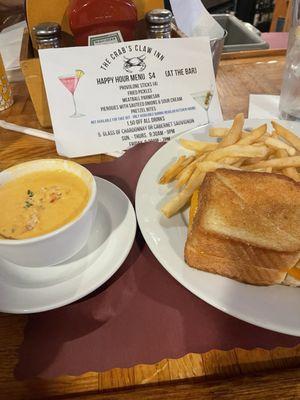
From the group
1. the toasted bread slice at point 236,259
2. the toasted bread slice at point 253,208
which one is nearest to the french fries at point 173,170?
the toasted bread slice at point 253,208

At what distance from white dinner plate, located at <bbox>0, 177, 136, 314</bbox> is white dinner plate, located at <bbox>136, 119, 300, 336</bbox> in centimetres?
6

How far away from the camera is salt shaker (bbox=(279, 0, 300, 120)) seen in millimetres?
1407

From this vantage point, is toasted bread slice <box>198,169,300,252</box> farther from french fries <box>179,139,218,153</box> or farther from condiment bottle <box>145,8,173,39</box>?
condiment bottle <box>145,8,173,39</box>

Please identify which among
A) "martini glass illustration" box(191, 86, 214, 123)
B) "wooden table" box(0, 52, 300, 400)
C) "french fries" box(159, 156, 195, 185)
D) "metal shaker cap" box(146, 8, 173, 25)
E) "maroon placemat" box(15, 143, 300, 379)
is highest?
"metal shaker cap" box(146, 8, 173, 25)

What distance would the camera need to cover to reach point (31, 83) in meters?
1.34

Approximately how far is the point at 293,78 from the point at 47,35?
105 centimetres

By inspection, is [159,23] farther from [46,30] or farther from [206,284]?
[206,284]

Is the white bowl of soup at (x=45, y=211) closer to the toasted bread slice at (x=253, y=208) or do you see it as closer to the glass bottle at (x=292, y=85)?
the toasted bread slice at (x=253, y=208)

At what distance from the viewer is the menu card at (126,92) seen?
1.25 meters

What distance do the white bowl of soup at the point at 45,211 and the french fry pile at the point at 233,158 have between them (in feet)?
0.83

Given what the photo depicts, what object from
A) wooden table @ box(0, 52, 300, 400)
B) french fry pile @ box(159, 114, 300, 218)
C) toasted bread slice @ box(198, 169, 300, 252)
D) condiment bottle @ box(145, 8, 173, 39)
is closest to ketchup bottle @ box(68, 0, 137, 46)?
condiment bottle @ box(145, 8, 173, 39)

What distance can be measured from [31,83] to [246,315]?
1.20 m

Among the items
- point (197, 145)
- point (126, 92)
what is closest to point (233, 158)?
point (197, 145)

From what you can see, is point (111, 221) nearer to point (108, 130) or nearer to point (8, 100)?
point (108, 130)
